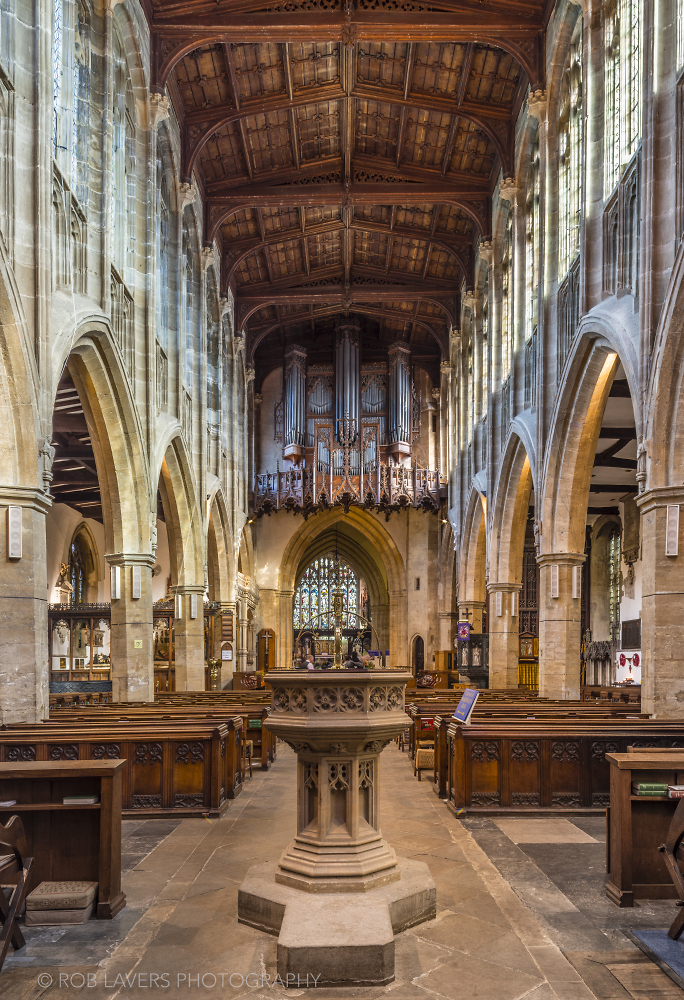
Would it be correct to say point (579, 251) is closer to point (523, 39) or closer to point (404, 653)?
point (523, 39)

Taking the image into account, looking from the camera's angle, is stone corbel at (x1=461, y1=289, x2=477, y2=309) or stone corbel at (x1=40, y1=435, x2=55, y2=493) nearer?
stone corbel at (x1=40, y1=435, x2=55, y2=493)

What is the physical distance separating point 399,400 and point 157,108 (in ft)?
51.3

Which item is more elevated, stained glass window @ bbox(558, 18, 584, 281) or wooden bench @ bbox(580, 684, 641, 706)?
stained glass window @ bbox(558, 18, 584, 281)

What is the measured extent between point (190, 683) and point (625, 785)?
15128 millimetres

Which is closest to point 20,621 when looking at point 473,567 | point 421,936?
point 421,936

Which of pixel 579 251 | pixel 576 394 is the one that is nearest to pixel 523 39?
pixel 579 251

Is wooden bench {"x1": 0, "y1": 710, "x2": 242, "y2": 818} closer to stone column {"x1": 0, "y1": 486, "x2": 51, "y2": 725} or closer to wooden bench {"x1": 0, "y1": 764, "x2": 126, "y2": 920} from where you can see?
stone column {"x1": 0, "y1": 486, "x2": 51, "y2": 725}

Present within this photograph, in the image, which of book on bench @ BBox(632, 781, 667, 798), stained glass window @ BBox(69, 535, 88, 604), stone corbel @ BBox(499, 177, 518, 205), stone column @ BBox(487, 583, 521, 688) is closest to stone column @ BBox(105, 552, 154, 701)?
stone column @ BBox(487, 583, 521, 688)

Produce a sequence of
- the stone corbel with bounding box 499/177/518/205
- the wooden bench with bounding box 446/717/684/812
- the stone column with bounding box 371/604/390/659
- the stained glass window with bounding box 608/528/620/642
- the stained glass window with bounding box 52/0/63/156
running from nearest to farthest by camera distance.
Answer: the wooden bench with bounding box 446/717/684/812 < the stained glass window with bounding box 52/0/63/156 < the stone corbel with bounding box 499/177/518/205 < the stained glass window with bounding box 608/528/620/642 < the stone column with bounding box 371/604/390/659

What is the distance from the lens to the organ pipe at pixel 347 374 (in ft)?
98.4

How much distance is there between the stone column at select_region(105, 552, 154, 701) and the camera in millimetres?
14188

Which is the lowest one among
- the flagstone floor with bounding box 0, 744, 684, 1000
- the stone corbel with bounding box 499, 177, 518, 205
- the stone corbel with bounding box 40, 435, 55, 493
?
the flagstone floor with bounding box 0, 744, 684, 1000

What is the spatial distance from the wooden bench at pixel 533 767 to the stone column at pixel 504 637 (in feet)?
36.3

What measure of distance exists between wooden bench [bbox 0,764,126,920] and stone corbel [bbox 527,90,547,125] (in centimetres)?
1419
